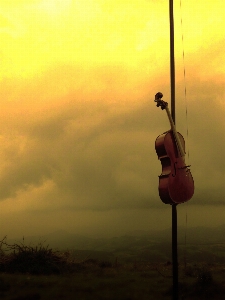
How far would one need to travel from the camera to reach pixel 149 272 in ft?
40.8

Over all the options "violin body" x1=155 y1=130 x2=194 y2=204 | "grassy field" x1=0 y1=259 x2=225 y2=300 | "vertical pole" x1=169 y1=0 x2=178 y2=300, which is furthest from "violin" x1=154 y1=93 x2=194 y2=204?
"grassy field" x1=0 y1=259 x2=225 y2=300

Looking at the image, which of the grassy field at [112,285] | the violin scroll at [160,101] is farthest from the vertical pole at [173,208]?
the grassy field at [112,285]

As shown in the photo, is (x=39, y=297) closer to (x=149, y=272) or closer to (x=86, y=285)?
(x=86, y=285)

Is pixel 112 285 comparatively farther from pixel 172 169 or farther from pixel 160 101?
pixel 160 101

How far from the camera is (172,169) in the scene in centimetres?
825

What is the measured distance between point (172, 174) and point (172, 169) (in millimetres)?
113

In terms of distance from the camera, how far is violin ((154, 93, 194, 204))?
8.12 m

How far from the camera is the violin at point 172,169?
8125mm

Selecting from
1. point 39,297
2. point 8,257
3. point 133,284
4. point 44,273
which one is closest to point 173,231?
point 133,284

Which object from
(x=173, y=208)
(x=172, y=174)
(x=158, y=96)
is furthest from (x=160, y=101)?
(x=173, y=208)

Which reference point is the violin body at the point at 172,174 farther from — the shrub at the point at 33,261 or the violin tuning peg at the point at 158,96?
the shrub at the point at 33,261

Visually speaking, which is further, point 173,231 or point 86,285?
point 86,285

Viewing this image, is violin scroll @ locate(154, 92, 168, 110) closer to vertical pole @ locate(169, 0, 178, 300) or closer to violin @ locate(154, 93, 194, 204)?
violin @ locate(154, 93, 194, 204)

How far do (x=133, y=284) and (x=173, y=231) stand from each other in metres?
2.81
